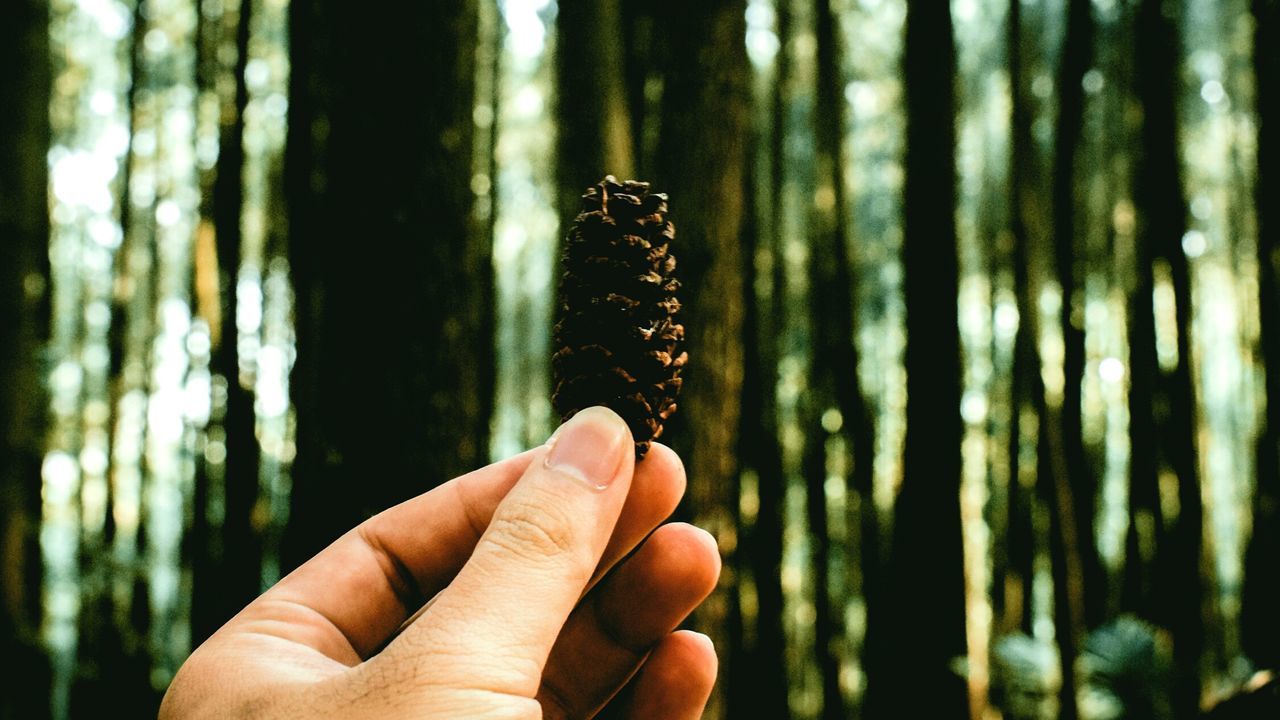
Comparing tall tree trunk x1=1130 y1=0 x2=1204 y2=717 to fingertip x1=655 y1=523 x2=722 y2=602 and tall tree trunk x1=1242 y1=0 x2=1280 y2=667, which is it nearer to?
tall tree trunk x1=1242 y1=0 x2=1280 y2=667

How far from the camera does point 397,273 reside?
2250mm

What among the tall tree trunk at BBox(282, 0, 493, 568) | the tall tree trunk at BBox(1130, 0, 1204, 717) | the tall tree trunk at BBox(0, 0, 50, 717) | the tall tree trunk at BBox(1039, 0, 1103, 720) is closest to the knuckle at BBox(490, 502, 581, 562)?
the tall tree trunk at BBox(282, 0, 493, 568)

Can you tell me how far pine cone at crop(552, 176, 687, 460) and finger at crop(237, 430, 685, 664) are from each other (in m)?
0.11

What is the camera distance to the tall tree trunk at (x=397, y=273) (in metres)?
2.23

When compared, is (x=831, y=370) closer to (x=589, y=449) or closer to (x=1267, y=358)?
(x=1267, y=358)

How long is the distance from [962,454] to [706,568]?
3.11 m

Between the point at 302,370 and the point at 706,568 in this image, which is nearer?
the point at 706,568

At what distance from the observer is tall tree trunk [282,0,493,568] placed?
7.30 ft

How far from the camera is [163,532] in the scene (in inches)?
146

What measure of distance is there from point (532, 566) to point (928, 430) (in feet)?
11.4

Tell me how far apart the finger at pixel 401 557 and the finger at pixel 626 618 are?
0.13ft

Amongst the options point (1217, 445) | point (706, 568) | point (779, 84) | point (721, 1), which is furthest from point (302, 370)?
point (1217, 445)

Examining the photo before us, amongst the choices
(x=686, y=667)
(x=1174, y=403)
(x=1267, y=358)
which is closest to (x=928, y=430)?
(x=1174, y=403)

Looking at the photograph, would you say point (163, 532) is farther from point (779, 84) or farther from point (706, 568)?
point (779, 84)
